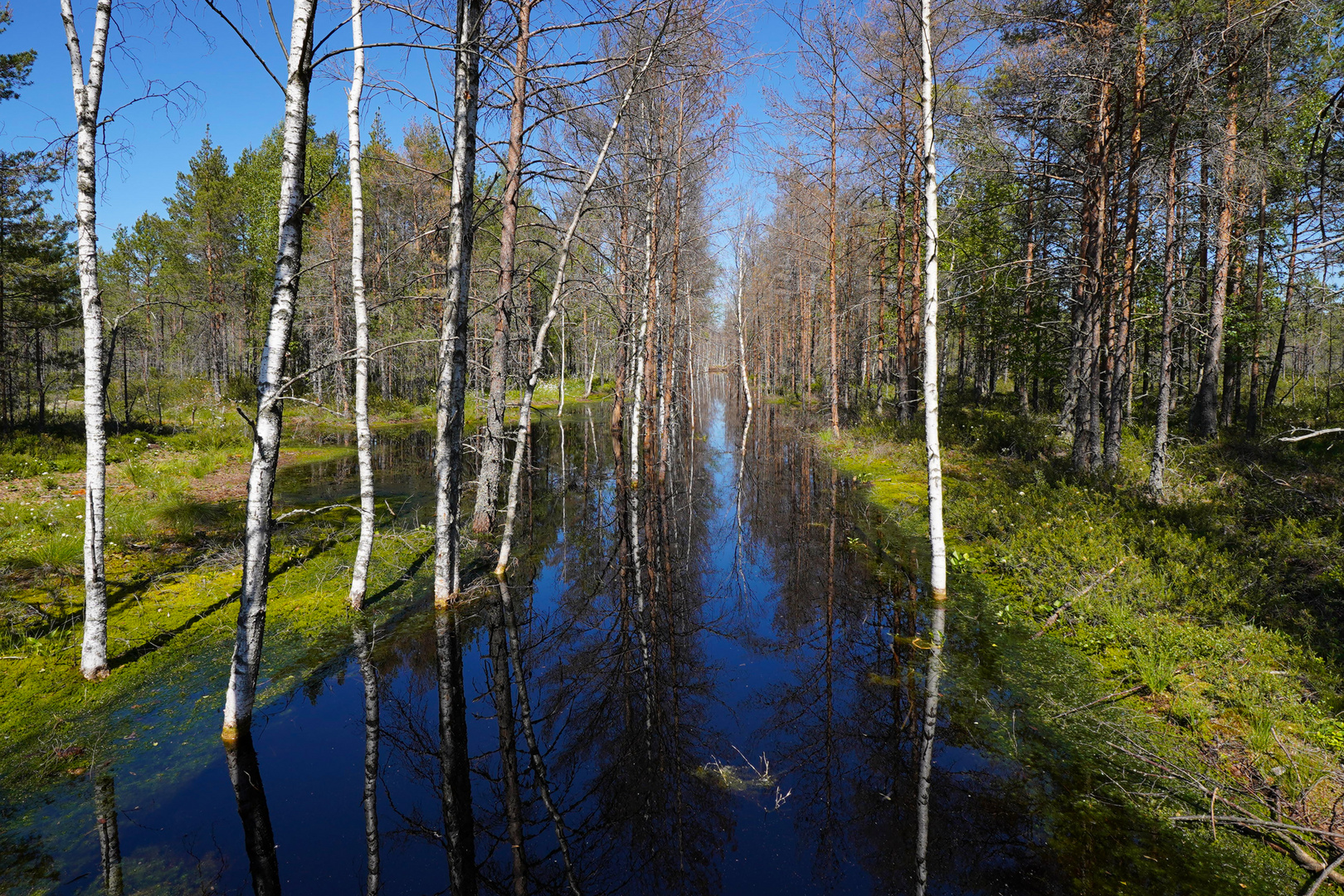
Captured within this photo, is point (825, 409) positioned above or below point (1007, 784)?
above

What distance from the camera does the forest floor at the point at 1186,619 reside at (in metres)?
4.45

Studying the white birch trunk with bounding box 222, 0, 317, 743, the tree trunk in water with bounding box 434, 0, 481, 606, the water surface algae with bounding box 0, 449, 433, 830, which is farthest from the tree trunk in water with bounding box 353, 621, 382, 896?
the tree trunk in water with bounding box 434, 0, 481, 606

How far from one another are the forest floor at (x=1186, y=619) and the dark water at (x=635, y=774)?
42 centimetres

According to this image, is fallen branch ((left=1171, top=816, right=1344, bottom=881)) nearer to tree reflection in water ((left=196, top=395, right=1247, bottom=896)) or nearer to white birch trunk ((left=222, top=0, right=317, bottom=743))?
tree reflection in water ((left=196, top=395, right=1247, bottom=896))

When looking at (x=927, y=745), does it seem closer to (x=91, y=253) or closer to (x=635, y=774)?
(x=635, y=774)

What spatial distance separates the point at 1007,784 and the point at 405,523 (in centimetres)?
1138

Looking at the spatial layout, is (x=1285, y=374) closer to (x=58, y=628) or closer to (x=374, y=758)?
(x=374, y=758)

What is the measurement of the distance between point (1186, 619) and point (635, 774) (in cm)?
631

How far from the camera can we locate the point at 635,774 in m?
5.06

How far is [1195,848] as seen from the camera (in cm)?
398

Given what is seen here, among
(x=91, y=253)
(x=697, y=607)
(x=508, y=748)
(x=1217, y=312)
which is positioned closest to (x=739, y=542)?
(x=697, y=607)

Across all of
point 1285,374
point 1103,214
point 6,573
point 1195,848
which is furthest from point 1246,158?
point 1285,374

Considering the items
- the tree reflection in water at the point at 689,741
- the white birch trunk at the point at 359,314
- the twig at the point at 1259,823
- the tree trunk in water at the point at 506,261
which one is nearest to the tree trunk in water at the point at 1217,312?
the tree reflection in water at the point at 689,741

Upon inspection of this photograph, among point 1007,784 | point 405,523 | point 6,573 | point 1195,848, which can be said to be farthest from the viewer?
point 405,523
